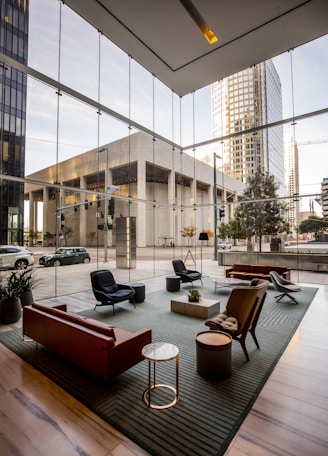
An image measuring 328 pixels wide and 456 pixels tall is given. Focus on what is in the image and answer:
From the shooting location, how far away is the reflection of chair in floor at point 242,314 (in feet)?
11.3

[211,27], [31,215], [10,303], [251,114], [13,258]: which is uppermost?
[211,27]

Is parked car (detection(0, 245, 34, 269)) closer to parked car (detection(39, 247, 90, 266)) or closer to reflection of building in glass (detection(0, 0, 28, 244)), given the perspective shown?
reflection of building in glass (detection(0, 0, 28, 244))

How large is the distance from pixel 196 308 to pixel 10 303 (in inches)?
157

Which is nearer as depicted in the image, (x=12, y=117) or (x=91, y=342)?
(x=91, y=342)

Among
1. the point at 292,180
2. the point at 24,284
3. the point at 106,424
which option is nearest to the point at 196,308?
the point at 106,424

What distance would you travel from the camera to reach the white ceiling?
17.6 feet

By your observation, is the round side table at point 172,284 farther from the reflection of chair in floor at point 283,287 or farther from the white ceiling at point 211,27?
the white ceiling at point 211,27

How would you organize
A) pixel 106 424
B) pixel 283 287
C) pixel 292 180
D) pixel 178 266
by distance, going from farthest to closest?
pixel 292 180 → pixel 178 266 → pixel 283 287 → pixel 106 424

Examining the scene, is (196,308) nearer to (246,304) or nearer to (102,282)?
(246,304)

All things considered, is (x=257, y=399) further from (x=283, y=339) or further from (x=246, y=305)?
(x=283, y=339)

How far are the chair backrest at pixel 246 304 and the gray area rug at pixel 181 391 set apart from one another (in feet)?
1.67

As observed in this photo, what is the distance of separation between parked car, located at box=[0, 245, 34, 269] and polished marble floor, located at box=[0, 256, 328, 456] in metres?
2.97

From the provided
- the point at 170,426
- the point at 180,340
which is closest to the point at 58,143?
the point at 180,340

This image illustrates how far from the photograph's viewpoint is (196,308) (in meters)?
5.22
